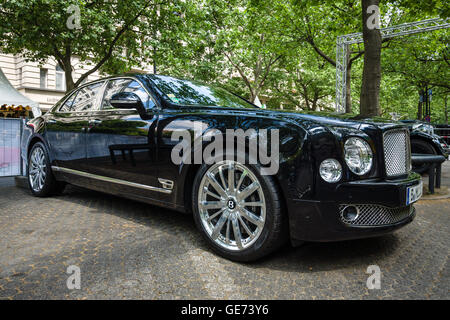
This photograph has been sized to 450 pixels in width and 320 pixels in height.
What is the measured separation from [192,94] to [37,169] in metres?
2.82

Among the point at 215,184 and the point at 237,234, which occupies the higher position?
the point at 215,184

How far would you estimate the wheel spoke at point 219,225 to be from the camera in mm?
2721

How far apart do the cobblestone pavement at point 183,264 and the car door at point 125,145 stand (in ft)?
1.47

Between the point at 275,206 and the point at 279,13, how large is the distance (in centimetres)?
1446

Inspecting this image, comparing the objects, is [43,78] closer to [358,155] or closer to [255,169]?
[255,169]

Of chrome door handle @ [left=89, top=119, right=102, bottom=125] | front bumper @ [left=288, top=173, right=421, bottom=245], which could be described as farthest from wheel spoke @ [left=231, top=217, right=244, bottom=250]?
chrome door handle @ [left=89, top=119, right=102, bottom=125]

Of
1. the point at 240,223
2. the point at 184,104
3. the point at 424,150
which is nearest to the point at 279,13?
the point at 424,150

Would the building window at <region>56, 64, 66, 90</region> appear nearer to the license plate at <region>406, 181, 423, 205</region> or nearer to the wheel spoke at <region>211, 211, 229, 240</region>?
the wheel spoke at <region>211, 211, 229, 240</region>

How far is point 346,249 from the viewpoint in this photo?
2904 millimetres

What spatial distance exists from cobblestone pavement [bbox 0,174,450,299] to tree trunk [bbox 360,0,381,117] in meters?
4.24

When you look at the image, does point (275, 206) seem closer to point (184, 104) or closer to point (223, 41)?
point (184, 104)

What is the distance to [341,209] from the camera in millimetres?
2350

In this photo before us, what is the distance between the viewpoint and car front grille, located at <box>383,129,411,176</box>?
2607mm

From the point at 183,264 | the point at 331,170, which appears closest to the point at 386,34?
the point at 331,170
